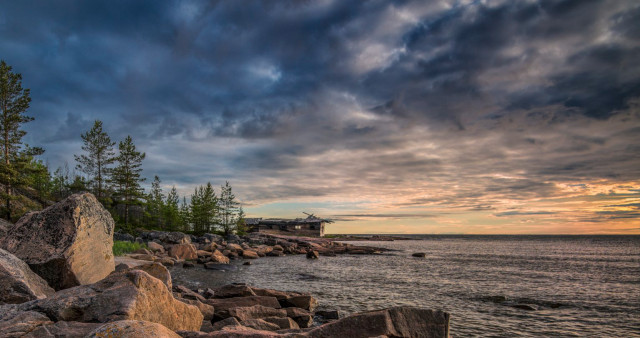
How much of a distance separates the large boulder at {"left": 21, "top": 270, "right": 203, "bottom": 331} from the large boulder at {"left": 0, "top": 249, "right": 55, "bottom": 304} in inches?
71.0

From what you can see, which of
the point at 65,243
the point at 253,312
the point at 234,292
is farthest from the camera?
the point at 234,292

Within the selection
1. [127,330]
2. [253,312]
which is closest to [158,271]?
[253,312]

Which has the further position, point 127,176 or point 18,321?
point 127,176

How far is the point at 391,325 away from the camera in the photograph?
5.54 m

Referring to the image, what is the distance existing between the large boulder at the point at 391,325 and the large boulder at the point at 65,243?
7966 mm

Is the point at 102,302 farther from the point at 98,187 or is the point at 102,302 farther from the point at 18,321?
the point at 98,187

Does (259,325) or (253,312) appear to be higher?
(259,325)

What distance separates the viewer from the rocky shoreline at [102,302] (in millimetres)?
5039

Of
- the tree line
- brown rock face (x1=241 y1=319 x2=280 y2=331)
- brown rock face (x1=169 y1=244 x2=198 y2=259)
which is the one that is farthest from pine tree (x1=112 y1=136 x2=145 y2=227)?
brown rock face (x1=241 y1=319 x2=280 y2=331)

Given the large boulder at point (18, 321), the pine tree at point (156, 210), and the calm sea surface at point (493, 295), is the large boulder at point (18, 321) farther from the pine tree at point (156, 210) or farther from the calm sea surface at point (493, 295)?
the pine tree at point (156, 210)

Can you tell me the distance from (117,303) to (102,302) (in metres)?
0.35

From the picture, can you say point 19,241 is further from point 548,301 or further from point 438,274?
point 438,274

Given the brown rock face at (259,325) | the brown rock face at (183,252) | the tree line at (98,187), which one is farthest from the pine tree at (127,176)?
the brown rock face at (259,325)

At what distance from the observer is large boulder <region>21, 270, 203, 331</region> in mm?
5418
